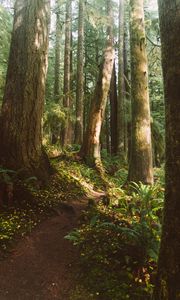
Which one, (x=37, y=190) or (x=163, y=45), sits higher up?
(x=163, y=45)

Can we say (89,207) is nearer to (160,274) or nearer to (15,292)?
(15,292)

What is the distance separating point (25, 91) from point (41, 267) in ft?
13.9

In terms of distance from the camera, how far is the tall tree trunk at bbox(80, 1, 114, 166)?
1212 centimetres

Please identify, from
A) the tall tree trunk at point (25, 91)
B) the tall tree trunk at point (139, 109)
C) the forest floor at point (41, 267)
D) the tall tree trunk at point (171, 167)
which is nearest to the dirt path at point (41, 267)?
the forest floor at point (41, 267)

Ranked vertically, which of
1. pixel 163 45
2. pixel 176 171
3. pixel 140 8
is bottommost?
pixel 176 171

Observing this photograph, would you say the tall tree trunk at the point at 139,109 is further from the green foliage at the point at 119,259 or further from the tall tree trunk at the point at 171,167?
the tall tree trunk at the point at 171,167

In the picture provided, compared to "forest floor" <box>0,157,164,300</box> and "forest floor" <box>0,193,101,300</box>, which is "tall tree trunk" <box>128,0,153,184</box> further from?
"forest floor" <box>0,193,101,300</box>

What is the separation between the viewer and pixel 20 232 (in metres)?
5.65

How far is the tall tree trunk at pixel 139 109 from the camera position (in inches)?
351

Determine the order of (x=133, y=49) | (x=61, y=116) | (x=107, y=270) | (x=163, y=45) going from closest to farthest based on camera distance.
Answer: (x=163, y=45) → (x=107, y=270) → (x=133, y=49) → (x=61, y=116)

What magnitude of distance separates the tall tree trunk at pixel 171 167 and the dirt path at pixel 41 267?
1.62m

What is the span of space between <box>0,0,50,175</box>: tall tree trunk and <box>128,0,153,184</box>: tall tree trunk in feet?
9.33

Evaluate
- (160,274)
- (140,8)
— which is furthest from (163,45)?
(140,8)

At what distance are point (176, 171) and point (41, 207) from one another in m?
4.32
